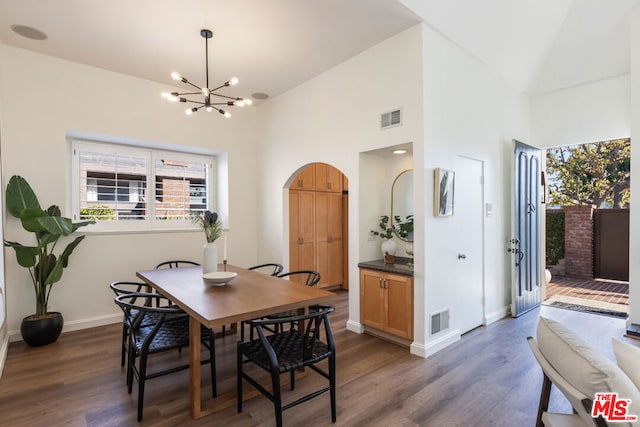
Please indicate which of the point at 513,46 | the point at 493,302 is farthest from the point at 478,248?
the point at 513,46

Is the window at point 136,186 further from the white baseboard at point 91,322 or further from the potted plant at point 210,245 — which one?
the potted plant at point 210,245

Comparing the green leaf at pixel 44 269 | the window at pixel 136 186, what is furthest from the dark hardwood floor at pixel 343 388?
the window at pixel 136 186

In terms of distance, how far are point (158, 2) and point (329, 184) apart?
11.9 feet

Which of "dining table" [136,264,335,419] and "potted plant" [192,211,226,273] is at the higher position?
"potted plant" [192,211,226,273]

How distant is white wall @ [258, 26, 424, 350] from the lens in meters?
Answer: 3.34

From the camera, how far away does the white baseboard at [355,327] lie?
3.85m

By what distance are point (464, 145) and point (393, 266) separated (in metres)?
1.62

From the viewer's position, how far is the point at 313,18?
3.16 meters

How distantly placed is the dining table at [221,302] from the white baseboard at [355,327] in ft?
4.47

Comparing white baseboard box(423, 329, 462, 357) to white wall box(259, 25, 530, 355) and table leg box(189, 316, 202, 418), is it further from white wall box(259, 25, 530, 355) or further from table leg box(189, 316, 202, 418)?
table leg box(189, 316, 202, 418)

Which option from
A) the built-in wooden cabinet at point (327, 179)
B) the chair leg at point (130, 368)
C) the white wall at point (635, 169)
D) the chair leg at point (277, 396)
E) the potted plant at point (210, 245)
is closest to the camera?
the chair leg at point (277, 396)

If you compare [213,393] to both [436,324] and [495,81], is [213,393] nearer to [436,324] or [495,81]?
[436,324]

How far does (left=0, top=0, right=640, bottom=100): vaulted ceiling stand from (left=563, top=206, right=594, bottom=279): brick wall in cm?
357

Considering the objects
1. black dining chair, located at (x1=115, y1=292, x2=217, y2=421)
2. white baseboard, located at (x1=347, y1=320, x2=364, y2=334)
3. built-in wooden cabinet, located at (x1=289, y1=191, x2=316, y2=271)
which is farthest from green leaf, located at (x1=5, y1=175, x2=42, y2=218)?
white baseboard, located at (x1=347, y1=320, x2=364, y2=334)
